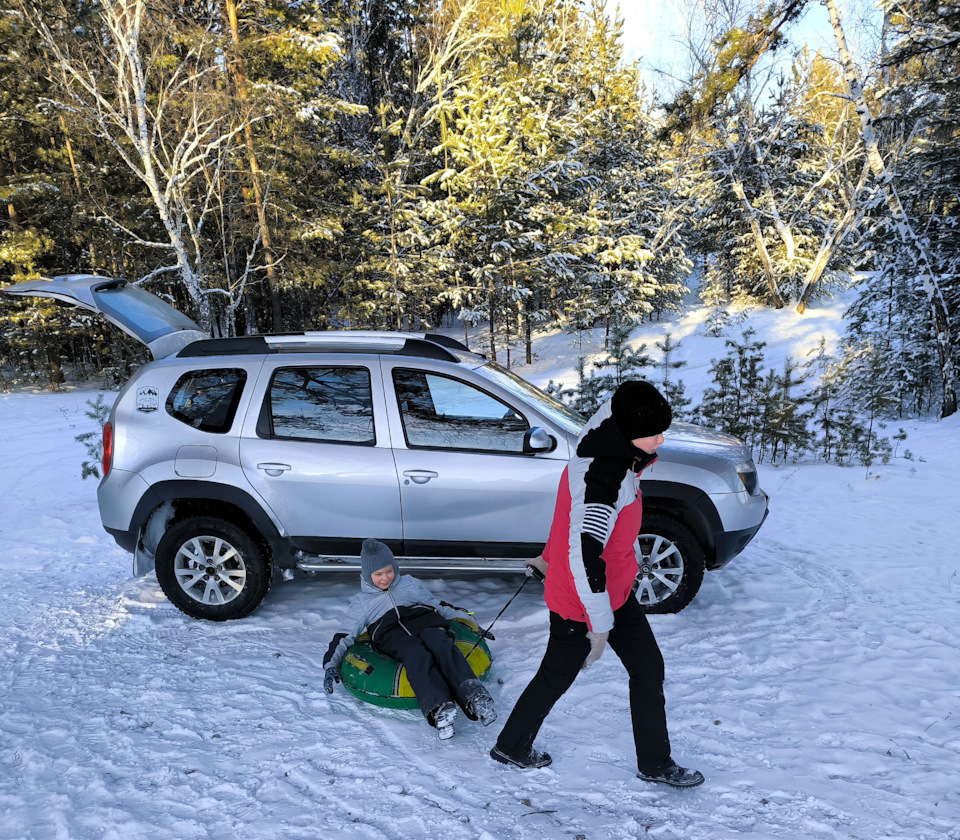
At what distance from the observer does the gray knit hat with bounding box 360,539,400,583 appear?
3754mm

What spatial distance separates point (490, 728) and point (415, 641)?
63 cm

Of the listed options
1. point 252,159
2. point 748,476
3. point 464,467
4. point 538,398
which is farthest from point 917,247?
point 252,159

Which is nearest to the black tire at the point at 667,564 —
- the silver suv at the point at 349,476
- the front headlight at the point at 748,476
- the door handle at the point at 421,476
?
the silver suv at the point at 349,476

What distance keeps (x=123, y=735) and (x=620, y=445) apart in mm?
3043

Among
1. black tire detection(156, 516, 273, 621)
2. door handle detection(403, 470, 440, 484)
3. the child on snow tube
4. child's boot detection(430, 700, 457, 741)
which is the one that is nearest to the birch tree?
black tire detection(156, 516, 273, 621)

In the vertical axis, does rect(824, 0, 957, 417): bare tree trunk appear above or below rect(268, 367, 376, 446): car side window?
above

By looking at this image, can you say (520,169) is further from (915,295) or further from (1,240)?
(1,240)

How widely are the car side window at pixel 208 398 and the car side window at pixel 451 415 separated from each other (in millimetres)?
1206

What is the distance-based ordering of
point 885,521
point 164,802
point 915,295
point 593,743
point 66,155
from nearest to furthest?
point 164,802 → point 593,743 → point 885,521 → point 915,295 → point 66,155

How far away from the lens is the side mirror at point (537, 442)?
168 inches

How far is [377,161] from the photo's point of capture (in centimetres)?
2003

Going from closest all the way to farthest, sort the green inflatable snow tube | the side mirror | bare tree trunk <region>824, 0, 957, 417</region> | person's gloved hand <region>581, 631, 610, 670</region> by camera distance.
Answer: person's gloved hand <region>581, 631, 610, 670</region>
the green inflatable snow tube
the side mirror
bare tree trunk <region>824, 0, 957, 417</region>

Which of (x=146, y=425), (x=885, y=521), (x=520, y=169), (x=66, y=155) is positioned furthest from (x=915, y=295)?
(x=66, y=155)

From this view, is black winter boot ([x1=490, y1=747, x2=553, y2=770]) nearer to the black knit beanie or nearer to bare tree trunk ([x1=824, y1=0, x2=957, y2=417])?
the black knit beanie
